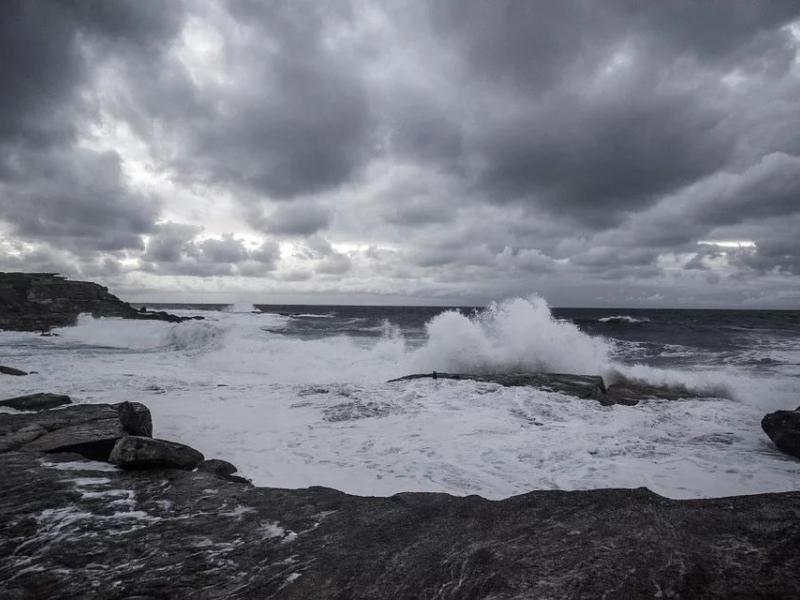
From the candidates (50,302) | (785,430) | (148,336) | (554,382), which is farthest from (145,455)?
(50,302)

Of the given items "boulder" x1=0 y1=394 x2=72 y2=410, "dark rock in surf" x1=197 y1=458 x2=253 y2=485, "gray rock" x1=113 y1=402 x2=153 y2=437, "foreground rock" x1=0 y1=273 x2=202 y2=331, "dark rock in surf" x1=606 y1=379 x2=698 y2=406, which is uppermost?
"foreground rock" x1=0 y1=273 x2=202 y2=331

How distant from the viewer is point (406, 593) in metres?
2.79

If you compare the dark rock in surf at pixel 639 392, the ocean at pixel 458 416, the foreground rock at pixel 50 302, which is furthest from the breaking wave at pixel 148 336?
the dark rock in surf at pixel 639 392

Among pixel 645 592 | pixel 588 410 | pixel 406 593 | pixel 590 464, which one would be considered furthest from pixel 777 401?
pixel 406 593

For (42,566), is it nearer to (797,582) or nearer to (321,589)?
(321,589)

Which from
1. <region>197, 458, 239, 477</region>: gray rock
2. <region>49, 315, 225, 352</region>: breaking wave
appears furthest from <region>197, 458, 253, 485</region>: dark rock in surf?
<region>49, 315, 225, 352</region>: breaking wave

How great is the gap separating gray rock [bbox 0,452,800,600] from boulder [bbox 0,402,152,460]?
4.07ft

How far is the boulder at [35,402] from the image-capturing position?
27.3 ft

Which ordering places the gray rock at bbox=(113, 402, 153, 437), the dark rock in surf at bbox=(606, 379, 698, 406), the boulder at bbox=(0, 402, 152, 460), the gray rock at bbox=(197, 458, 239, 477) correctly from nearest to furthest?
the gray rock at bbox=(197, 458, 239, 477)
the boulder at bbox=(0, 402, 152, 460)
the gray rock at bbox=(113, 402, 153, 437)
the dark rock in surf at bbox=(606, 379, 698, 406)

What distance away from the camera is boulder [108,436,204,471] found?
5.05 meters

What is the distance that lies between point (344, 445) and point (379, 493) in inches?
80.2

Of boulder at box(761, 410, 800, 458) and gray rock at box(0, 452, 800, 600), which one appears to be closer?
gray rock at box(0, 452, 800, 600)

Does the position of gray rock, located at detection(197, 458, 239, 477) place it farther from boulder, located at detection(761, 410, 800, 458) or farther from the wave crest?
the wave crest

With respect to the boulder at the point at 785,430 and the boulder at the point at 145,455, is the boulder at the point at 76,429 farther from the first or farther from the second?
the boulder at the point at 785,430
